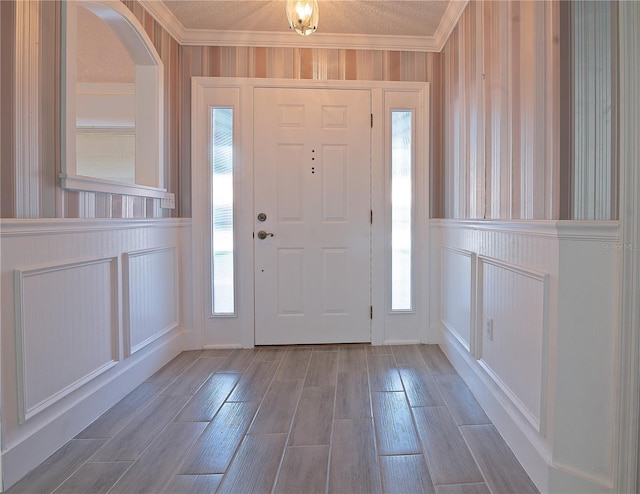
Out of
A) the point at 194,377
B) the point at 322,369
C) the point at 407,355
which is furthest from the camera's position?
the point at 407,355

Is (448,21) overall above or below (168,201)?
above

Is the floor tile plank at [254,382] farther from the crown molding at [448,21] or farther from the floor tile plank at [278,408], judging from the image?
the crown molding at [448,21]

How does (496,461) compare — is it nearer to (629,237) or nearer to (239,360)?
(629,237)

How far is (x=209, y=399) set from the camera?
2045 mm

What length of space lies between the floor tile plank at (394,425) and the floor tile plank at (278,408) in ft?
1.37

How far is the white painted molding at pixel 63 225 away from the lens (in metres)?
1.37

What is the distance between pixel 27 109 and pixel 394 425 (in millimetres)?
2024

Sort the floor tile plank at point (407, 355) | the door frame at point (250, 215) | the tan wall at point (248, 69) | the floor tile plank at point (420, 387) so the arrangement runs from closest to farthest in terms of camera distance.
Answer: the floor tile plank at point (420, 387) → the floor tile plank at point (407, 355) → the tan wall at point (248, 69) → the door frame at point (250, 215)

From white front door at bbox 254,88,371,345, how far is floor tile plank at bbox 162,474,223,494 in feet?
4.89

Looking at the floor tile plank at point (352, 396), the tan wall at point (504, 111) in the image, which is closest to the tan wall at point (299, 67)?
the tan wall at point (504, 111)

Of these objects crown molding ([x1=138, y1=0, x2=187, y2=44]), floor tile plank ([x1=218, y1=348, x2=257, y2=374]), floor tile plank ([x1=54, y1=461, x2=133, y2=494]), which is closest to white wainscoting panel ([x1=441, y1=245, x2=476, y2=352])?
floor tile plank ([x1=218, y1=348, x2=257, y2=374])

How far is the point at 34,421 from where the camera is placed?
1.49 metres

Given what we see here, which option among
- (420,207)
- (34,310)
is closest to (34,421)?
(34,310)

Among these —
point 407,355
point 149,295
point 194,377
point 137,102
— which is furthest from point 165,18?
point 407,355
